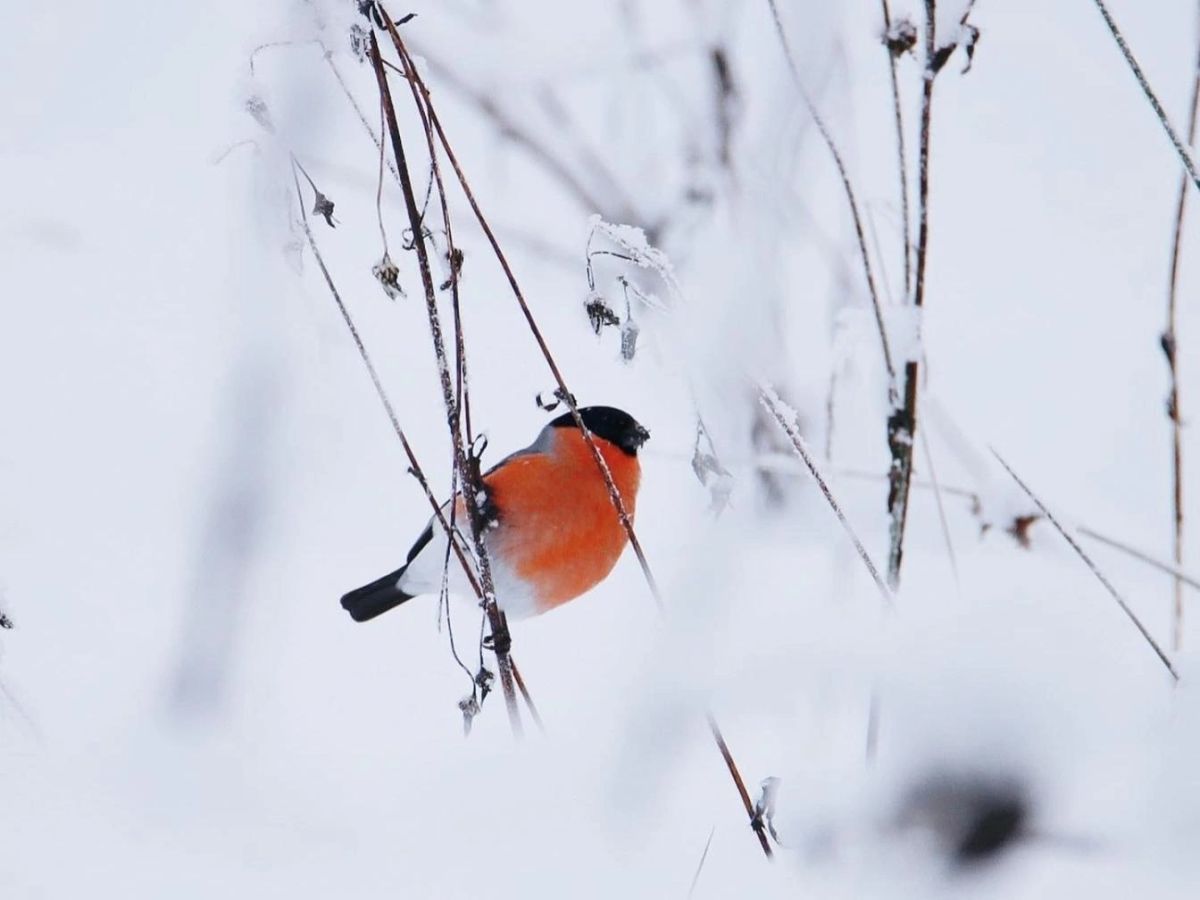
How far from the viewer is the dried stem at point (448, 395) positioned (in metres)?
1.02

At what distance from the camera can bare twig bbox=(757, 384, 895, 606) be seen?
112 cm

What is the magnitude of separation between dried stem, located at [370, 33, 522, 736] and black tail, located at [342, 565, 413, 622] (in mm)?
1299

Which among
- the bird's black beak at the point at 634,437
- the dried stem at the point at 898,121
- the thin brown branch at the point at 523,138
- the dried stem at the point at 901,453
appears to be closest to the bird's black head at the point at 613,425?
the bird's black beak at the point at 634,437

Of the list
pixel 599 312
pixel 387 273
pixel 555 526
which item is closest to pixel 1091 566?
pixel 599 312

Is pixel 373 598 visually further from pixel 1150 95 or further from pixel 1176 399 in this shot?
pixel 1150 95

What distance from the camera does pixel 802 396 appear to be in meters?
1.58

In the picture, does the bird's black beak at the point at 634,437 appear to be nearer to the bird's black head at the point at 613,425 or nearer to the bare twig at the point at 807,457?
the bird's black head at the point at 613,425

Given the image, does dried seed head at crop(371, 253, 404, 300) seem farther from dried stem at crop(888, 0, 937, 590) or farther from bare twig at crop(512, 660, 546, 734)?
dried stem at crop(888, 0, 937, 590)

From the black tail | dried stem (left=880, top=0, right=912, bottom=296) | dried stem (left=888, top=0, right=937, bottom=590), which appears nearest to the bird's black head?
the black tail

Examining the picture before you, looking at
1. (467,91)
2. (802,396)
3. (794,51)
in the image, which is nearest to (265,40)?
(467,91)

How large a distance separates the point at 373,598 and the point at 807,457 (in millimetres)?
1807

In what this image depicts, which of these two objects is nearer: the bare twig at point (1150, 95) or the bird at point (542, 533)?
the bare twig at point (1150, 95)

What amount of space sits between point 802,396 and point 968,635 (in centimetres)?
90

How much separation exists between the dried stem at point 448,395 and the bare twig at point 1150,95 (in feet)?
2.15
